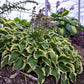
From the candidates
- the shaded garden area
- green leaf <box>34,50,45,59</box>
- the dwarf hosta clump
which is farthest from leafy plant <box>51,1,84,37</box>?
green leaf <box>34,50,45,59</box>

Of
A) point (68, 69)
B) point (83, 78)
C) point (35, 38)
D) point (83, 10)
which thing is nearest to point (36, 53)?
point (35, 38)

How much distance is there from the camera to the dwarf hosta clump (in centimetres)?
177

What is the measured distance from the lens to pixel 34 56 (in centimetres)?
180

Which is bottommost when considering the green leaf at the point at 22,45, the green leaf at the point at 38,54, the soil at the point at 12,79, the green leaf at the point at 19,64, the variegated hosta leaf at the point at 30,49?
the soil at the point at 12,79

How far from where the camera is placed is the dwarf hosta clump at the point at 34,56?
5.82ft

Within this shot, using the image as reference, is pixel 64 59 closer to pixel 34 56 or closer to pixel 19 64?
pixel 34 56

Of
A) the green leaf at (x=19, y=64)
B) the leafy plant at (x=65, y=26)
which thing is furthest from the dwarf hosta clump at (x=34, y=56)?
the leafy plant at (x=65, y=26)

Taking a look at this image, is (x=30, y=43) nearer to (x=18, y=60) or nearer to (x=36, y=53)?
(x=36, y=53)

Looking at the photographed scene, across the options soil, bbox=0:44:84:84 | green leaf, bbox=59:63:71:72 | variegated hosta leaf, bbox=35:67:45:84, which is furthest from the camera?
green leaf, bbox=59:63:71:72

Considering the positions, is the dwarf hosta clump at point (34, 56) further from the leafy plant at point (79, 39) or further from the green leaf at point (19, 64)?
the leafy plant at point (79, 39)

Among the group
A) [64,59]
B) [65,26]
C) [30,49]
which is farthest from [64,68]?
[65,26]

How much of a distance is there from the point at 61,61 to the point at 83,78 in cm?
53

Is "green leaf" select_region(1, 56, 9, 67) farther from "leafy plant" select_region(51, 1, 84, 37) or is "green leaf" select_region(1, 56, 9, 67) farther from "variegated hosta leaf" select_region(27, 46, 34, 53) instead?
"leafy plant" select_region(51, 1, 84, 37)

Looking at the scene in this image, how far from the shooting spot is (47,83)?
5.90ft
